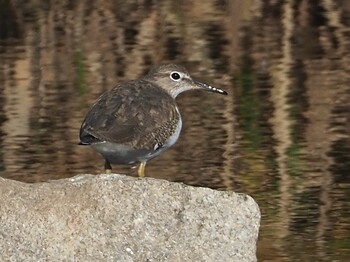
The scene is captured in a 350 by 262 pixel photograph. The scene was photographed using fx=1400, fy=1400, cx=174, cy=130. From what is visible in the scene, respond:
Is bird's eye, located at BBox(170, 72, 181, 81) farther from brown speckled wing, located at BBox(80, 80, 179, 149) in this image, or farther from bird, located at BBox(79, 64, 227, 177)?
brown speckled wing, located at BBox(80, 80, 179, 149)

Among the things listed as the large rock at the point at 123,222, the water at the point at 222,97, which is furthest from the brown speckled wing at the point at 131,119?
the large rock at the point at 123,222

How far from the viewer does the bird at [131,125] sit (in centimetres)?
856

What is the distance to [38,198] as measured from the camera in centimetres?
661

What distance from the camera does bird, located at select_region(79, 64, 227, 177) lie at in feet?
28.1

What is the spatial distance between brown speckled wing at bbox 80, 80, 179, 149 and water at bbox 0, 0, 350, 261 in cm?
95

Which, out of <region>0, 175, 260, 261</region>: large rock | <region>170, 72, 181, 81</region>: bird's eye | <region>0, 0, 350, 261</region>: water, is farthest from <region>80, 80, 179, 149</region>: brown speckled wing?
<region>0, 175, 260, 261</region>: large rock

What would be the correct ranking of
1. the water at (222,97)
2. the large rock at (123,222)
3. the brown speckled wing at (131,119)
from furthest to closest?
the water at (222,97) < the brown speckled wing at (131,119) < the large rock at (123,222)

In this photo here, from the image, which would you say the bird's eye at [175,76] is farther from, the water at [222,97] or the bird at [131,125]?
the water at [222,97]

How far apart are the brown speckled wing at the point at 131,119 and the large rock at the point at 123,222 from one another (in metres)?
1.82

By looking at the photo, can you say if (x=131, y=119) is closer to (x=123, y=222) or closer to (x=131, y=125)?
(x=131, y=125)

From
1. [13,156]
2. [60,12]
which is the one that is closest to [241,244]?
[13,156]

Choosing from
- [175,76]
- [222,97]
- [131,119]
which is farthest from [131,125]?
[222,97]

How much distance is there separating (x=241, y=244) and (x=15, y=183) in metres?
1.13

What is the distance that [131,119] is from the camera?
8.80m
